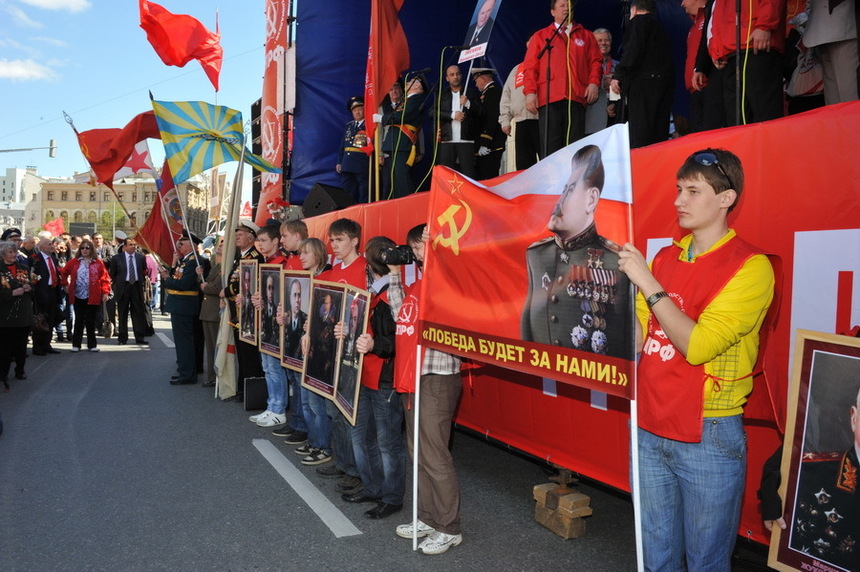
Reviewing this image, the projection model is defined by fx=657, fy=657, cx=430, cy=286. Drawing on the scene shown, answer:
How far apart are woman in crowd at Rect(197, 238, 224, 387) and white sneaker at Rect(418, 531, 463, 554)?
6004 mm

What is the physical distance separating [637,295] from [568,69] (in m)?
4.08

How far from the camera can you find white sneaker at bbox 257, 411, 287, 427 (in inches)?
277

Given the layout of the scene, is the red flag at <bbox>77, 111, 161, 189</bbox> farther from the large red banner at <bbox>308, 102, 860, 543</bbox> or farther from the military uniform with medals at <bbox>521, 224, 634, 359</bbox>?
the military uniform with medals at <bbox>521, 224, 634, 359</bbox>

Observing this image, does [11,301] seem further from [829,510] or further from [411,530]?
[829,510]

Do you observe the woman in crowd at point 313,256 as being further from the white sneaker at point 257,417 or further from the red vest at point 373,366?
the white sneaker at point 257,417

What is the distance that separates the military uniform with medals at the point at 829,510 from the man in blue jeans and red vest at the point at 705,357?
0.23 metres

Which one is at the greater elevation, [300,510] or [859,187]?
[859,187]

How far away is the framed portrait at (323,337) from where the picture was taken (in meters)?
4.72

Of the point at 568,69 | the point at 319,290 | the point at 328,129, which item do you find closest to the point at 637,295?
the point at 319,290

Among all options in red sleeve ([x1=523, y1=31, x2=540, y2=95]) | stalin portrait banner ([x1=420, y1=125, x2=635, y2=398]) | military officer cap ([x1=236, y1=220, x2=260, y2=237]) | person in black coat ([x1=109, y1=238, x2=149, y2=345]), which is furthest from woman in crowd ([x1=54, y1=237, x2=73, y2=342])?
stalin portrait banner ([x1=420, y1=125, x2=635, y2=398])

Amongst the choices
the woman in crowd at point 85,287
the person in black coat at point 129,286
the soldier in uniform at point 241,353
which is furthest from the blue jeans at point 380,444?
the person in black coat at point 129,286

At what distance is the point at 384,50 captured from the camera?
8289mm

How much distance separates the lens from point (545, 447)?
446cm

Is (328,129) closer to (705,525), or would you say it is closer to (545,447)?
(545,447)
